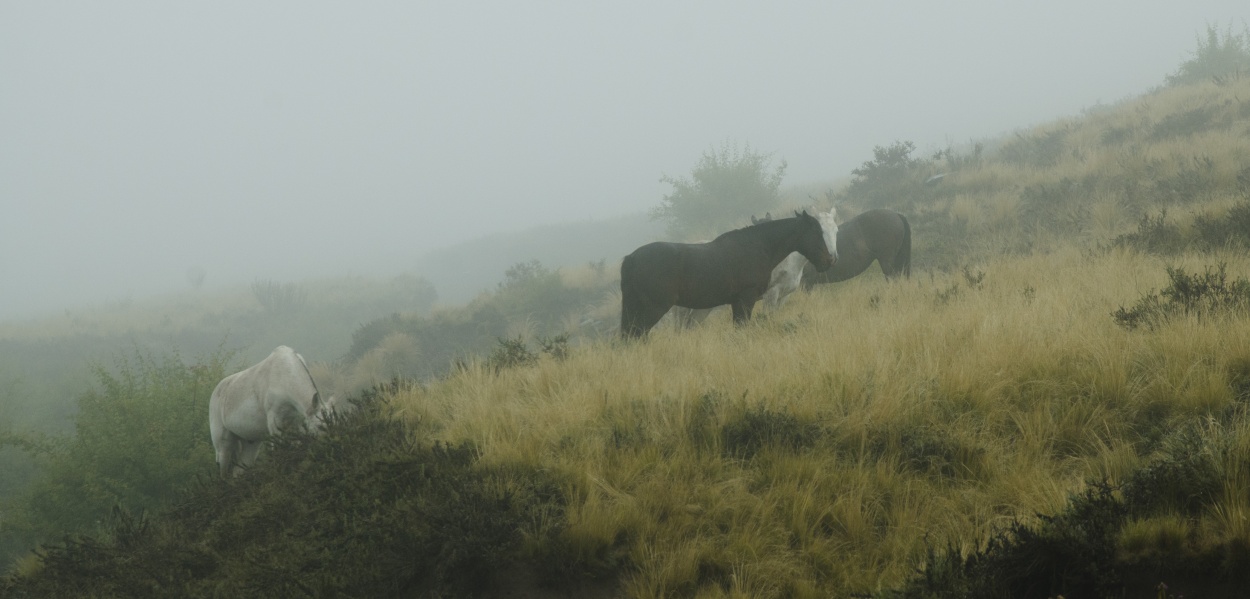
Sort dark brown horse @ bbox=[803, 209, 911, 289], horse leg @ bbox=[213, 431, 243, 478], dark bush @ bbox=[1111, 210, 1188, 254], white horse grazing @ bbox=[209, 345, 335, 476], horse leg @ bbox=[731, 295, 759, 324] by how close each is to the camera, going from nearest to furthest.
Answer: white horse grazing @ bbox=[209, 345, 335, 476]
horse leg @ bbox=[213, 431, 243, 478]
horse leg @ bbox=[731, 295, 759, 324]
dark bush @ bbox=[1111, 210, 1188, 254]
dark brown horse @ bbox=[803, 209, 911, 289]

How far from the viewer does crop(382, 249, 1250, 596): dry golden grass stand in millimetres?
3188

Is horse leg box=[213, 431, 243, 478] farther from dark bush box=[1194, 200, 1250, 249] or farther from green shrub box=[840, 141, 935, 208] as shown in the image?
green shrub box=[840, 141, 935, 208]

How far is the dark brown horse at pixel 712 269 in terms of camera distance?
8.12 meters

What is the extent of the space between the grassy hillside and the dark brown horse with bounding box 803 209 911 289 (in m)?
3.97

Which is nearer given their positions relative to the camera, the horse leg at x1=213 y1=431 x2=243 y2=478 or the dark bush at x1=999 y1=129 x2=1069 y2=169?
the horse leg at x1=213 y1=431 x2=243 y2=478

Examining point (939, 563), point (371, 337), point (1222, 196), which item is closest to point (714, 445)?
point (939, 563)

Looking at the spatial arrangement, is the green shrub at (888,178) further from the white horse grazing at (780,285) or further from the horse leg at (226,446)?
the horse leg at (226,446)

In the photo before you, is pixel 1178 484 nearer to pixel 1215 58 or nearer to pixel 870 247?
pixel 870 247

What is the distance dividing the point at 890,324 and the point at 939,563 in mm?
3972

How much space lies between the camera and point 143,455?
30.5 ft

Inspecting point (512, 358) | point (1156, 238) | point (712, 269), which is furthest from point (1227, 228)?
point (512, 358)

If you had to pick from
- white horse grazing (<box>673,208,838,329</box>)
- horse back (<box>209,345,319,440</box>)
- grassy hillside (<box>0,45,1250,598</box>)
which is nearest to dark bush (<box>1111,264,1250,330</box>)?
grassy hillside (<box>0,45,1250,598</box>)

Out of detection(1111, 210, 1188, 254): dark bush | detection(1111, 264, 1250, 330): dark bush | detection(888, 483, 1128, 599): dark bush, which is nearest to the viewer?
detection(888, 483, 1128, 599): dark bush

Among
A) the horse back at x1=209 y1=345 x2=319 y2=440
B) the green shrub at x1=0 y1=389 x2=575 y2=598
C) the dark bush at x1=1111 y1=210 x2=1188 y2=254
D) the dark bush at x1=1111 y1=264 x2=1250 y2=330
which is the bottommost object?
the dark bush at x1=1111 y1=210 x2=1188 y2=254
